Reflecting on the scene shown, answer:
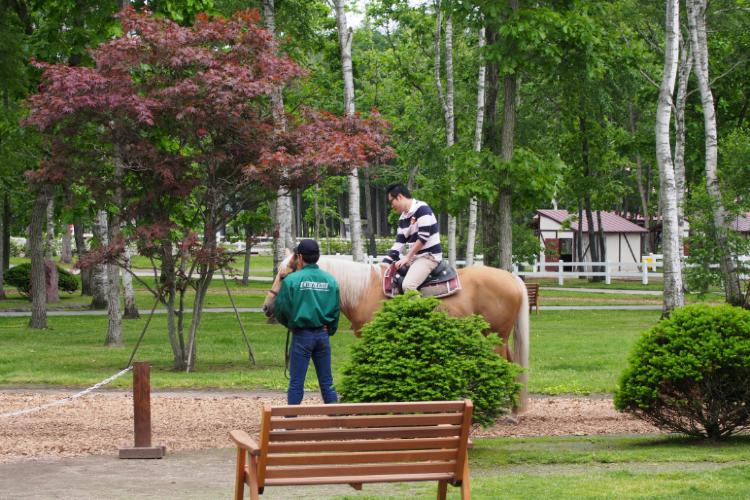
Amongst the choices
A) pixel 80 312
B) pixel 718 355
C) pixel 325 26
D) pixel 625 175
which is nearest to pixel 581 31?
pixel 718 355

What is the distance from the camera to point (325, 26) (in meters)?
26.0

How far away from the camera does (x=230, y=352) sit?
1612 centimetres

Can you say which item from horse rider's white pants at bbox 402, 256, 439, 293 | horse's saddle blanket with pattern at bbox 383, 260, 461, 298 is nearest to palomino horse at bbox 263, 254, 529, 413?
horse's saddle blanket with pattern at bbox 383, 260, 461, 298

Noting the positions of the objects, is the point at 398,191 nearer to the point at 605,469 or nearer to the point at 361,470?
the point at 605,469

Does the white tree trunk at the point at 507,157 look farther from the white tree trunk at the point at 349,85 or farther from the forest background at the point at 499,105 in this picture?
the white tree trunk at the point at 349,85

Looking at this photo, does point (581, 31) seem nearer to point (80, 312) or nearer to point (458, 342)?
point (458, 342)

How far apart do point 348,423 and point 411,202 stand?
470 centimetres

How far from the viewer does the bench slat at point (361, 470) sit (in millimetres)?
4750

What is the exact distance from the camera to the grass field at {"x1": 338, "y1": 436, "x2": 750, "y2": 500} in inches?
229

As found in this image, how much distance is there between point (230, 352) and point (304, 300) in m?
8.78

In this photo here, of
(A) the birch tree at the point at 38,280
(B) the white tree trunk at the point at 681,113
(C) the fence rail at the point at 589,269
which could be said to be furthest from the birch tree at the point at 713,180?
(A) the birch tree at the point at 38,280

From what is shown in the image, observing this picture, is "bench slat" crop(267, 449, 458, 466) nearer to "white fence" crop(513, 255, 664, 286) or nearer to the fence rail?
the fence rail

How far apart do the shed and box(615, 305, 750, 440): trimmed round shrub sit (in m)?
40.0

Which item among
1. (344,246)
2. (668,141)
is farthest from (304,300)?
(344,246)
